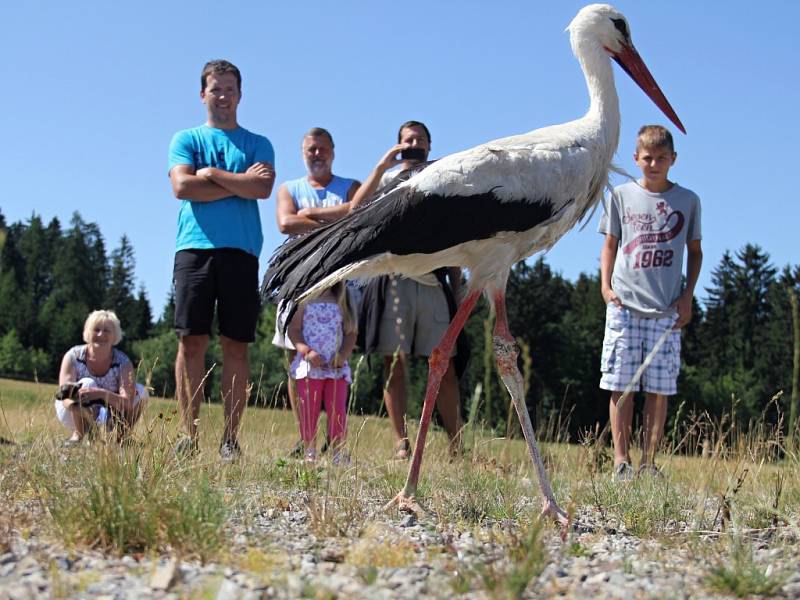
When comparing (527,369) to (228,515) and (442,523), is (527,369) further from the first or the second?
(228,515)

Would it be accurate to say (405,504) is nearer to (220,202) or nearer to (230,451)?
(230,451)

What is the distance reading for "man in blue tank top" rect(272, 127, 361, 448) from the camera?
784cm

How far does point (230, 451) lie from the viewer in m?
6.06

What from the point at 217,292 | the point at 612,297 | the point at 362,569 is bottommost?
the point at 362,569

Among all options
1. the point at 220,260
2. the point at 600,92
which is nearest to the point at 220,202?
the point at 220,260

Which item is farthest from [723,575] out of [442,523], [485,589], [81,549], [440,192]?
[440,192]

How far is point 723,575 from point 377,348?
15.7ft

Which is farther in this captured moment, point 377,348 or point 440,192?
point 377,348

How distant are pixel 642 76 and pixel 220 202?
345cm

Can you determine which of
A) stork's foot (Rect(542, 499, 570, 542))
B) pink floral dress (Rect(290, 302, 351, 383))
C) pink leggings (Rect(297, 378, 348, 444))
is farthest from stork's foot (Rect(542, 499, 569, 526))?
pink floral dress (Rect(290, 302, 351, 383))

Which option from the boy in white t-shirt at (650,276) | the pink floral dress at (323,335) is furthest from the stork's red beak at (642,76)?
the pink floral dress at (323,335)

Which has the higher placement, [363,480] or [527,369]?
[527,369]

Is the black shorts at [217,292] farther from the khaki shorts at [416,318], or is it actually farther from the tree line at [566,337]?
the tree line at [566,337]

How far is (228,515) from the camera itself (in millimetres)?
3912
